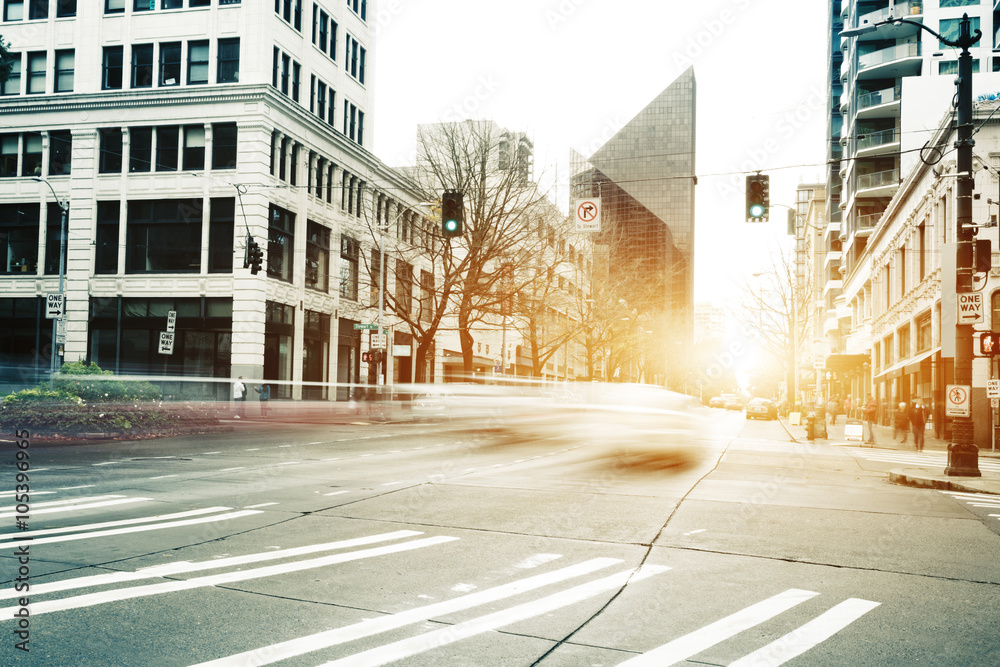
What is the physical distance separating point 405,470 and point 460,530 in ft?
20.0

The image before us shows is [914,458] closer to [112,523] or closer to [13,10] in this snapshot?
[112,523]

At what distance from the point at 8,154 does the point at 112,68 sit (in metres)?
7.18

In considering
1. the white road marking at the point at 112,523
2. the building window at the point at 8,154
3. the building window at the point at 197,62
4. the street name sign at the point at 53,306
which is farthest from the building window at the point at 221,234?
the white road marking at the point at 112,523

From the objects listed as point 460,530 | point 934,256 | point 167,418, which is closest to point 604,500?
point 460,530

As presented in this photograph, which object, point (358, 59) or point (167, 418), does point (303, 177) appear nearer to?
point (358, 59)

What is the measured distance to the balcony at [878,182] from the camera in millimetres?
61406

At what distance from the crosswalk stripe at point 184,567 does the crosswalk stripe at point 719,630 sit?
149 inches

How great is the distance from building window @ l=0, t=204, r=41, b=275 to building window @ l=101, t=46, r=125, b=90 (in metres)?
7.16

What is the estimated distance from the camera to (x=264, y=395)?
37.1 meters

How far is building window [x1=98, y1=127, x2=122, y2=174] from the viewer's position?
134 ft

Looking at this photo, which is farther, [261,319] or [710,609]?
[261,319]

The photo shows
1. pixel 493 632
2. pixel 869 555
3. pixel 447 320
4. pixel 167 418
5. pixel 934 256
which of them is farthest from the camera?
pixel 447 320

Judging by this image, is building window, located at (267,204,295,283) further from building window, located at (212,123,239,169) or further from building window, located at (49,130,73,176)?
building window, located at (49,130,73,176)

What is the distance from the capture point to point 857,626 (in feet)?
19.2
